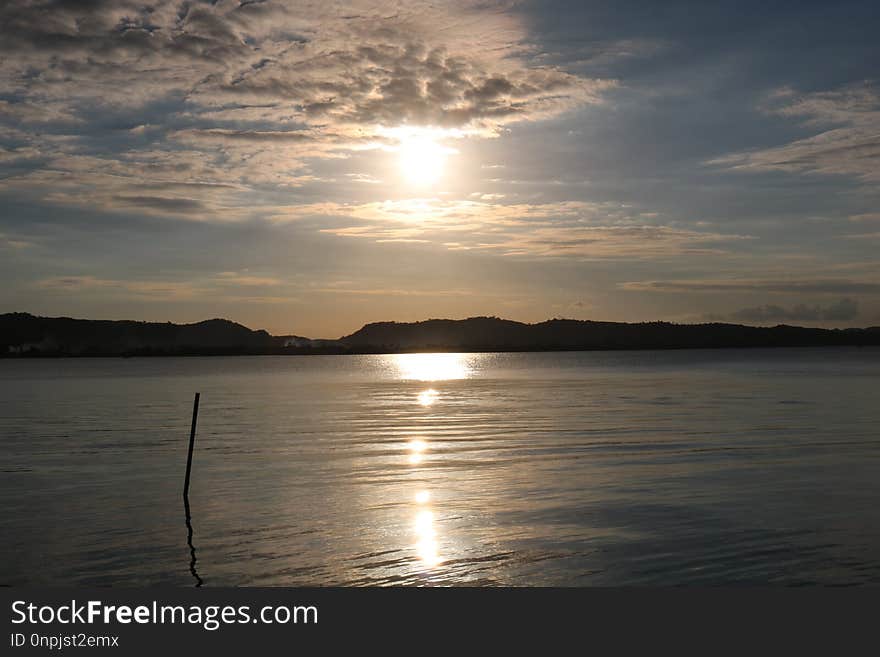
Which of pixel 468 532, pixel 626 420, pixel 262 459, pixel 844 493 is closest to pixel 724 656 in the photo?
pixel 468 532

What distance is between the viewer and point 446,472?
1383 inches

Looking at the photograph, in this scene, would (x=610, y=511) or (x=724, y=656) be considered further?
(x=610, y=511)

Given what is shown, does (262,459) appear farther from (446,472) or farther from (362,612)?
(362,612)

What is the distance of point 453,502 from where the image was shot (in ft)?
92.3

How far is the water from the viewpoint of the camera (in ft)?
65.7

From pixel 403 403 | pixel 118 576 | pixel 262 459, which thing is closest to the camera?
pixel 118 576

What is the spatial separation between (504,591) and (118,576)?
915cm

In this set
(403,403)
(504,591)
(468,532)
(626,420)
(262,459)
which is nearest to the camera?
(504,591)

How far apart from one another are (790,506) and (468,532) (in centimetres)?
1095

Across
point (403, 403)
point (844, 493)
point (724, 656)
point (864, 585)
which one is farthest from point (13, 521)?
point (403, 403)

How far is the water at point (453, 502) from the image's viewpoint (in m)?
20.0

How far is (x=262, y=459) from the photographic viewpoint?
40938 millimetres

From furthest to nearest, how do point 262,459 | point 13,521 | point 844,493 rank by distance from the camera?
point 262,459
point 844,493
point 13,521

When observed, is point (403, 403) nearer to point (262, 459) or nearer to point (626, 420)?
point (626, 420)
